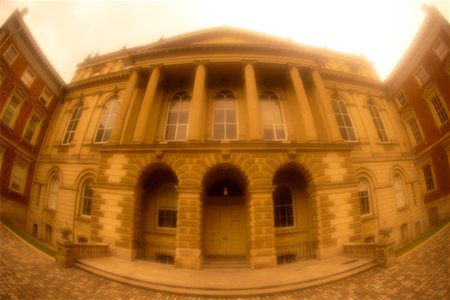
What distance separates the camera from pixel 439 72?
12.3m

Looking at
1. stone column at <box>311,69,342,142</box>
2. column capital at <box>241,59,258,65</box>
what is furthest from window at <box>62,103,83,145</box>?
stone column at <box>311,69,342,142</box>

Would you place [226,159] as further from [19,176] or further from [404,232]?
[19,176]

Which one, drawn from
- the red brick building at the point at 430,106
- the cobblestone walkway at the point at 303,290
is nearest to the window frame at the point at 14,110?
the cobblestone walkway at the point at 303,290

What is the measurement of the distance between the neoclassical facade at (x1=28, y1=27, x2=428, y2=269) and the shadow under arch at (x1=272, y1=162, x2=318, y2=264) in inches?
2.5

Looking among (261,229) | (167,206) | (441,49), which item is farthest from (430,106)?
(167,206)

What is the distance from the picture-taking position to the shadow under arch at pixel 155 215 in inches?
423

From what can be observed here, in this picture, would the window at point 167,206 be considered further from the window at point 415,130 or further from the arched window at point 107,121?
the window at point 415,130

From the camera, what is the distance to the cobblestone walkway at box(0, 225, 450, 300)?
595cm

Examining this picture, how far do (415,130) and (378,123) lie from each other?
2.47 metres

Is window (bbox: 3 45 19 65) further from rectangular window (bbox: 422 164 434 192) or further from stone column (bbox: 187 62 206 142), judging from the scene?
rectangular window (bbox: 422 164 434 192)

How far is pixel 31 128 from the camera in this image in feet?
53.7

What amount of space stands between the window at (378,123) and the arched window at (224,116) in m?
13.0

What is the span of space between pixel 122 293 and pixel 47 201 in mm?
14081

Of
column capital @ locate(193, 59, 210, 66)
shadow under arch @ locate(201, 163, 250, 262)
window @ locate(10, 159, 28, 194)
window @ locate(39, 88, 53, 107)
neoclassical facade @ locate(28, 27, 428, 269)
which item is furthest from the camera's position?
window @ locate(39, 88, 53, 107)
